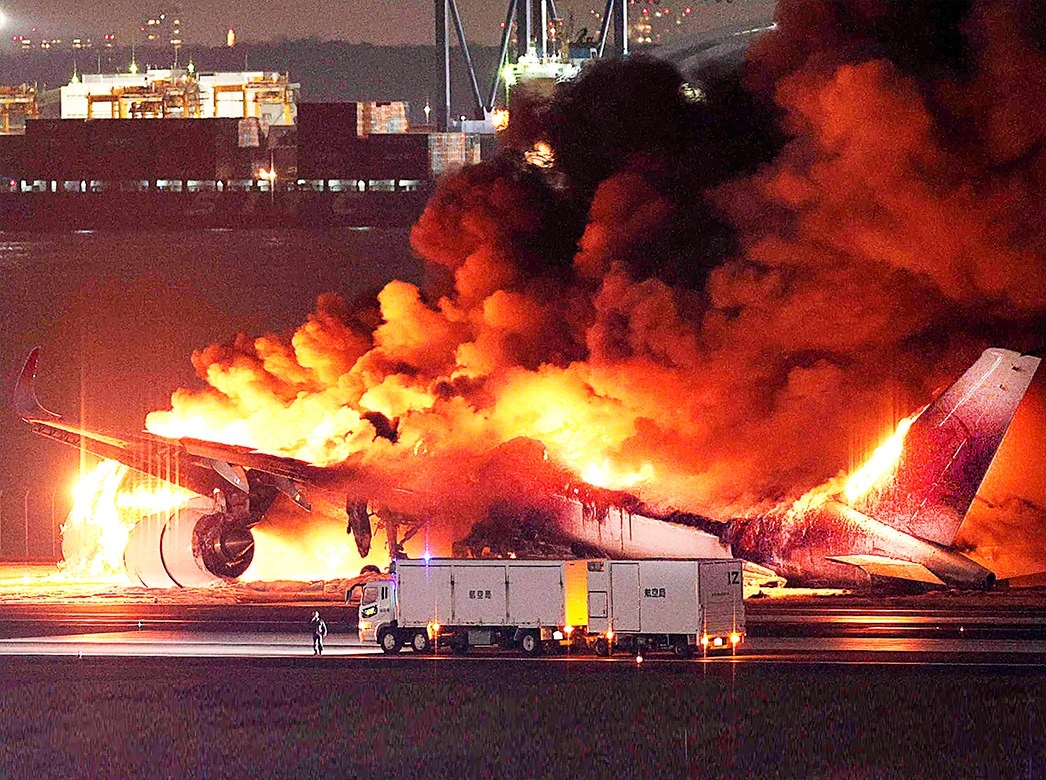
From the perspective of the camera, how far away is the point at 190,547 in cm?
6762

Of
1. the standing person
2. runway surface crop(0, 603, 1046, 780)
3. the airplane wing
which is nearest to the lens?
runway surface crop(0, 603, 1046, 780)

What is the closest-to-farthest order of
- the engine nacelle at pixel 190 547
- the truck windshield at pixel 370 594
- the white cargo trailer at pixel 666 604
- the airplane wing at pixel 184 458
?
the white cargo trailer at pixel 666 604 → the truck windshield at pixel 370 594 → the airplane wing at pixel 184 458 → the engine nacelle at pixel 190 547

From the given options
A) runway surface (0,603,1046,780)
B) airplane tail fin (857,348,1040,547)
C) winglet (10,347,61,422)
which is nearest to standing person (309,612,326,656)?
runway surface (0,603,1046,780)

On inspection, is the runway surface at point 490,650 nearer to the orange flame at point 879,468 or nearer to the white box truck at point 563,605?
the white box truck at point 563,605

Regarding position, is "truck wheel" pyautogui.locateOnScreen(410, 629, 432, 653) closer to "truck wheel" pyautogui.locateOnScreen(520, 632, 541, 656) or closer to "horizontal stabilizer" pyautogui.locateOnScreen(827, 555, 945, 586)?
"truck wheel" pyautogui.locateOnScreen(520, 632, 541, 656)

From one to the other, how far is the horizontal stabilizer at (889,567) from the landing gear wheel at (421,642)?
17429 mm

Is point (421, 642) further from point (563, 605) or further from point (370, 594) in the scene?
point (563, 605)

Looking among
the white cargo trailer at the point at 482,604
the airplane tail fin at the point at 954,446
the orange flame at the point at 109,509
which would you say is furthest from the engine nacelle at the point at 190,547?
the airplane tail fin at the point at 954,446

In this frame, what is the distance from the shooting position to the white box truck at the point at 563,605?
4612 cm

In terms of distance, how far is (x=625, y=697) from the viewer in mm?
38750

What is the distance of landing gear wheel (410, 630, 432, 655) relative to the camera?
160ft

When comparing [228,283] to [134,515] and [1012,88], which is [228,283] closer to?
[134,515]

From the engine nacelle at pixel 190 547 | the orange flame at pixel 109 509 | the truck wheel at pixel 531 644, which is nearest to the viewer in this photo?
the truck wheel at pixel 531 644

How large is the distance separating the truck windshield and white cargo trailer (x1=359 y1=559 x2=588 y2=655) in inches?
20.0
